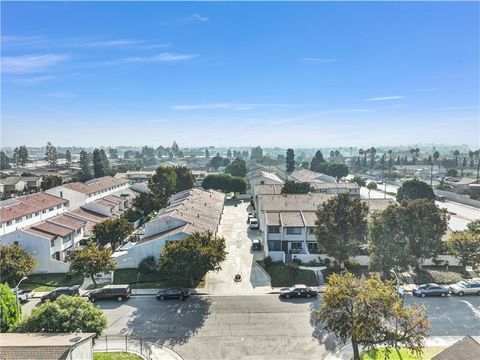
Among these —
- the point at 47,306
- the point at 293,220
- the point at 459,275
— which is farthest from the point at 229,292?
the point at 459,275

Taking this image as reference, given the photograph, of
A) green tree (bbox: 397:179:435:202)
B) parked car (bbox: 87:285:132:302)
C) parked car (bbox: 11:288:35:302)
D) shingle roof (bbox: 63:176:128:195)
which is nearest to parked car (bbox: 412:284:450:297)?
parked car (bbox: 87:285:132:302)

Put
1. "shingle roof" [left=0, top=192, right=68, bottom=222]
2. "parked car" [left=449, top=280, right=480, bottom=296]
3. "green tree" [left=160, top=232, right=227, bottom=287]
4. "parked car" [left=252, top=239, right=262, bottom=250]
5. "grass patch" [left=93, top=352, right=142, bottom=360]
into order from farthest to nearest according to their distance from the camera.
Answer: "shingle roof" [left=0, top=192, right=68, bottom=222], "parked car" [left=252, top=239, right=262, bottom=250], "parked car" [left=449, top=280, right=480, bottom=296], "green tree" [left=160, top=232, right=227, bottom=287], "grass patch" [left=93, top=352, right=142, bottom=360]

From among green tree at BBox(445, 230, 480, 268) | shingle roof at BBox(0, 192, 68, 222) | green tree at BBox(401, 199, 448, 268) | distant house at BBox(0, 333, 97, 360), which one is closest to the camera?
distant house at BBox(0, 333, 97, 360)

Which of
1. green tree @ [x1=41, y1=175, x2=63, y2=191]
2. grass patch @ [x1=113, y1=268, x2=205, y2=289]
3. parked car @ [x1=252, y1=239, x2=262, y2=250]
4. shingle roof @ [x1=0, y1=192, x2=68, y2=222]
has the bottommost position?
grass patch @ [x1=113, y1=268, x2=205, y2=289]

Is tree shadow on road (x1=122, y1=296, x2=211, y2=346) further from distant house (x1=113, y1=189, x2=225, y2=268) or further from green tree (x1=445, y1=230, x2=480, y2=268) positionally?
green tree (x1=445, y1=230, x2=480, y2=268)

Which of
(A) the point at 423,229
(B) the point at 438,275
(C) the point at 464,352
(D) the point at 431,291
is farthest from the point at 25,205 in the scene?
(C) the point at 464,352

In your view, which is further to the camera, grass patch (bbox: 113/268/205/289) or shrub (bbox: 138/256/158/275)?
shrub (bbox: 138/256/158/275)

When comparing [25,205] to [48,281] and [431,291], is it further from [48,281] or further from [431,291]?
[431,291]
